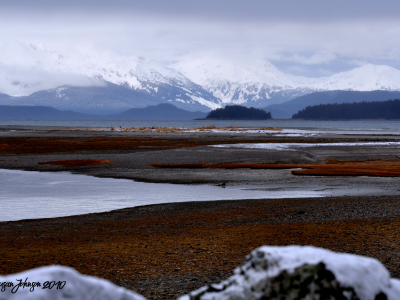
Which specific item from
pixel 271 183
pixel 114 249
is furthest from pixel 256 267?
pixel 271 183

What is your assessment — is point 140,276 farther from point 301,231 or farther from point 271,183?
point 271,183

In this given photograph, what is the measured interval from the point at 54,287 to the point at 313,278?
2.00 metres

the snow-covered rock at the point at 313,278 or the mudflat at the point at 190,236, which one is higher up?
the snow-covered rock at the point at 313,278

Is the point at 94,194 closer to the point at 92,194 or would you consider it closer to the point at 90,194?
the point at 92,194

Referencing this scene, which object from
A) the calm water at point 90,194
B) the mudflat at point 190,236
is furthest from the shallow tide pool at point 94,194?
the mudflat at point 190,236

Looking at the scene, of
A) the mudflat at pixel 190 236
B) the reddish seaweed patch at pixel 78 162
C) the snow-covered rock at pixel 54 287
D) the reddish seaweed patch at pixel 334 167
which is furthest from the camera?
the reddish seaweed patch at pixel 78 162

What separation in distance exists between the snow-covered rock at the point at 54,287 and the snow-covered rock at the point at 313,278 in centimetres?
103

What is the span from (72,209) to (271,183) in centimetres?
1314

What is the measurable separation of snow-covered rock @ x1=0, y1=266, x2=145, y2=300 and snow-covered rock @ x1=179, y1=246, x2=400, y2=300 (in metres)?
1.03

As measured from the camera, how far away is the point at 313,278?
3.62 meters

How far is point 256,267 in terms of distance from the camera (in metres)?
3.85

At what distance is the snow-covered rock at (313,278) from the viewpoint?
3562 mm

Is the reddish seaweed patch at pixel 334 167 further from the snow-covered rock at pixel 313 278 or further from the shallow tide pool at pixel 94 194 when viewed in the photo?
the snow-covered rock at pixel 313 278

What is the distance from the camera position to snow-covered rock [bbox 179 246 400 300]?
140 inches
